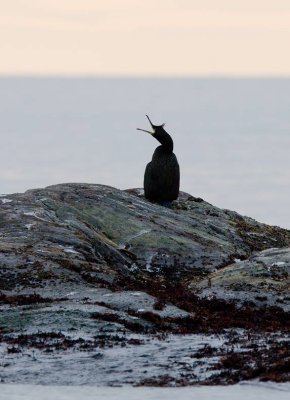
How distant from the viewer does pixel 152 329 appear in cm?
3198

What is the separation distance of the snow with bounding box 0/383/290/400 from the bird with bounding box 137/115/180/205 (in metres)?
34.4

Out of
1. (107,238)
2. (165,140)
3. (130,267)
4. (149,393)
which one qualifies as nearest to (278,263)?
(130,267)

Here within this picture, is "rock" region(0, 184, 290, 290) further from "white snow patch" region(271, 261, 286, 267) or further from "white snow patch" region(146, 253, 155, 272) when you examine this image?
"white snow patch" region(271, 261, 286, 267)

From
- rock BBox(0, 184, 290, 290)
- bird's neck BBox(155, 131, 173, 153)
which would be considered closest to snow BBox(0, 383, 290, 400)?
rock BBox(0, 184, 290, 290)

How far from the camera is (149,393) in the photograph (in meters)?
24.0

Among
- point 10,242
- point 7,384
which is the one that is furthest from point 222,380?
point 10,242

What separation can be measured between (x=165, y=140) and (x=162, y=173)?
1.64 metres

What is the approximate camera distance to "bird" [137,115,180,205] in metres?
59.0

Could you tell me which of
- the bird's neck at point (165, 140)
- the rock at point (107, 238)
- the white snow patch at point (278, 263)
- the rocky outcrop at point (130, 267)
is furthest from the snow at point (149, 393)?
the bird's neck at point (165, 140)

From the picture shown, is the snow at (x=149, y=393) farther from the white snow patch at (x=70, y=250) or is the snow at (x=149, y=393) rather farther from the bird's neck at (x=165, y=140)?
the bird's neck at (x=165, y=140)

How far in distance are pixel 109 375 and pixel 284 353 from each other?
4.02m

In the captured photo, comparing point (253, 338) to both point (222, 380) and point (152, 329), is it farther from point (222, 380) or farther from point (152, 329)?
point (222, 380)

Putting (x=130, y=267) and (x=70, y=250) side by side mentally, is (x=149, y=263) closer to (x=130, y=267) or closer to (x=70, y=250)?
(x=130, y=267)

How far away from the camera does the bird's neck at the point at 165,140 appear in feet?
193
